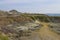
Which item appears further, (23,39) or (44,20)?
(44,20)

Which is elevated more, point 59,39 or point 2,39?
point 2,39

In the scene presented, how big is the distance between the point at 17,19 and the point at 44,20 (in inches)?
565

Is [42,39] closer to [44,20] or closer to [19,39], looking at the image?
[19,39]

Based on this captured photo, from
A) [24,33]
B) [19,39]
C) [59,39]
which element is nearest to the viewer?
[19,39]

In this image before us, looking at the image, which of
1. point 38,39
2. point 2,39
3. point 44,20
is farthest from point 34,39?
point 44,20

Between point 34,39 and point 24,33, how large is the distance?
368cm

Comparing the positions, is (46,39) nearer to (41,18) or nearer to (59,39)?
(59,39)

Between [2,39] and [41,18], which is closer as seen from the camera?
[2,39]

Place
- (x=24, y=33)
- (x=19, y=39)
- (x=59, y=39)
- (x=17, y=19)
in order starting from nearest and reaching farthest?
1. (x=19, y=39)
2. (x=59, y=39)
3. (x=24, y=33)
4. (x=17, y=19)

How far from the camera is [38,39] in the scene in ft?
63.6

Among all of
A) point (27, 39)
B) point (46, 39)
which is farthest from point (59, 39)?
point (27, 39)

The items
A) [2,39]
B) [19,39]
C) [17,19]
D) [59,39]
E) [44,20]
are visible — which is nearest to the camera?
[2,39]

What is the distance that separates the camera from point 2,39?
15.2m

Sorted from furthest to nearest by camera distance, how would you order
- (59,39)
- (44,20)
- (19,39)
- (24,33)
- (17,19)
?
(44,20) < (17,19) < (24,33) < (59,39) < (19,39)
